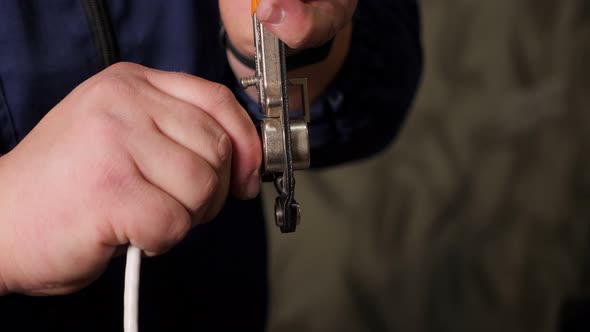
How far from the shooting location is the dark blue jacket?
0.32 meters

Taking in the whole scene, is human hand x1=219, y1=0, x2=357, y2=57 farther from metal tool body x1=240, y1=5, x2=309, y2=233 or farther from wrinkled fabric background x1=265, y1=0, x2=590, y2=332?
wrinkled fabric background x1=265, y1=0, x2=590, y2=332

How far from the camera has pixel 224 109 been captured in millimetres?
245

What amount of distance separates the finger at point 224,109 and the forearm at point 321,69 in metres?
0.10

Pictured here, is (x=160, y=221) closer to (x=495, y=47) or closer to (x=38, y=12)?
(x=38, y=12)

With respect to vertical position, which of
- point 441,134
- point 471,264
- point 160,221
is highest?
point 160,221

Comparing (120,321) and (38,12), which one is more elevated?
(38,12)

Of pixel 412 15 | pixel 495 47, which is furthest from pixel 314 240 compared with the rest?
pixel 412 15

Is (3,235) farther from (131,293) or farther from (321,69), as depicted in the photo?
(321,69)

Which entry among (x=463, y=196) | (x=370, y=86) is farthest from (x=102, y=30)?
(x=463, y=196)

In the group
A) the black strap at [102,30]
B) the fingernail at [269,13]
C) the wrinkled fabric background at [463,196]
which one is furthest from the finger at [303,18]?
the wrinkled fabric background at [463,196]

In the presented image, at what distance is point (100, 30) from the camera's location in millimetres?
315

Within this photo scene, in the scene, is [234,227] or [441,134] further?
[441,134]

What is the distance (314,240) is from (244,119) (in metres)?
0.61

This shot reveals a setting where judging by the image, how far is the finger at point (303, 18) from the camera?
0.24 meters
